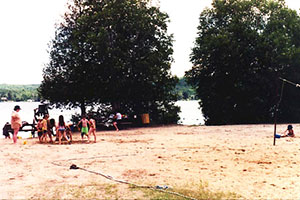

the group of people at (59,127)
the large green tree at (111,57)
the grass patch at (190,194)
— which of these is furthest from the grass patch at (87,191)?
the large green tree at (111,57)

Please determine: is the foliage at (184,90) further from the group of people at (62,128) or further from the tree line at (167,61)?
the group of people at (62,128)

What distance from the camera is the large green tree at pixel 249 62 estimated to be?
1425 inches

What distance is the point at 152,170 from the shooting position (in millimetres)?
11469

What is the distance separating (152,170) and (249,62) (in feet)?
94.6

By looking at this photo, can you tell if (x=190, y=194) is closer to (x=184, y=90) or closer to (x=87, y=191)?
(x=87, y=191)

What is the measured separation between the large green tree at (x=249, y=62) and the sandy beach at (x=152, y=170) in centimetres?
Answer: 2002

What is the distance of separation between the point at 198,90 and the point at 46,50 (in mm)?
16794

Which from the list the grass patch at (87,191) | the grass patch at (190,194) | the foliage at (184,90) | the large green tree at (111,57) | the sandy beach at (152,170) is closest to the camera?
the grass patch at (190,194)

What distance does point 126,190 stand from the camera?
29.3 ft

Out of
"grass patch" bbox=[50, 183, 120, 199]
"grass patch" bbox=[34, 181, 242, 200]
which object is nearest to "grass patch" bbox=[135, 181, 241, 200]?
"grass patch" bbox=[34, 181, 242, 200]

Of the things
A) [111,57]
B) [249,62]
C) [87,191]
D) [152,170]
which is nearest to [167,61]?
[111,57]

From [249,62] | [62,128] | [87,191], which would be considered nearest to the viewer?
[87,191]

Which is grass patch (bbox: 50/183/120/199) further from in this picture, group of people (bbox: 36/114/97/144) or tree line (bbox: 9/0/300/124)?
tree line (bbox: 9/0/300/124)

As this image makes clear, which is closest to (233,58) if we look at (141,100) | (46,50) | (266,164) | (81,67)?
(141,100)
